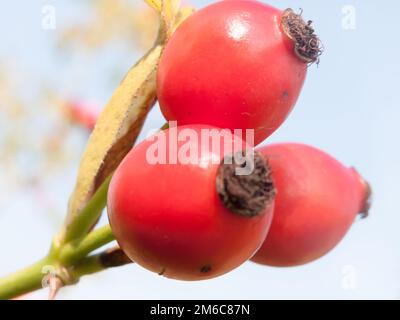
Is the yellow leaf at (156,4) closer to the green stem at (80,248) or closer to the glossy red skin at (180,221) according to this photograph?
the glossy red skin at (180,221)

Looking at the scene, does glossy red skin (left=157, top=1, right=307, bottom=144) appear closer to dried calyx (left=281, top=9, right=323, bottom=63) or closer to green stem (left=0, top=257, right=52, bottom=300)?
dried calyx (left=281, top=9, right=323, bottom=63)

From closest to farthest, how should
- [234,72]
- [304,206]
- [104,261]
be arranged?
[234,72]
[304,206]
[104,261]

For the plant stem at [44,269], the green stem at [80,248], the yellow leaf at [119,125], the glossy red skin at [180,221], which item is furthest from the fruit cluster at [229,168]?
the plant stem at [44,269]

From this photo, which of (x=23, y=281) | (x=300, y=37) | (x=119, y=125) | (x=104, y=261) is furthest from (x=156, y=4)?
(x=23, y=281)

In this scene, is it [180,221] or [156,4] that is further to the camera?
[156,4]

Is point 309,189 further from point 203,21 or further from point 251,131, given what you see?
point 203,21

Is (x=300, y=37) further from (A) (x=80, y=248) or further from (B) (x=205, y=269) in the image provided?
(A) (x=80, y=248)
